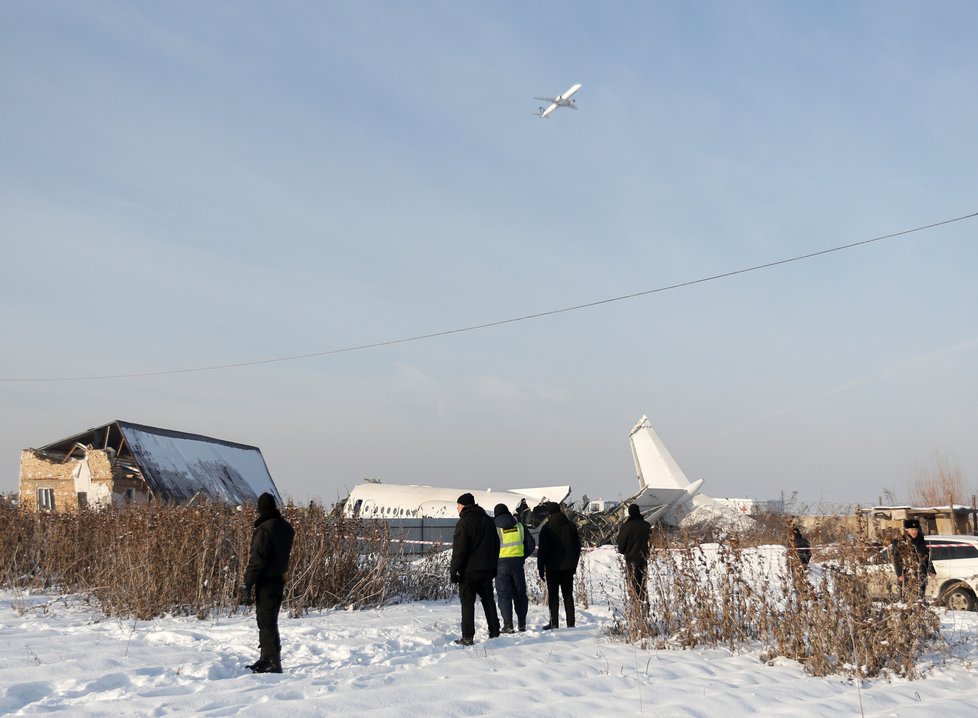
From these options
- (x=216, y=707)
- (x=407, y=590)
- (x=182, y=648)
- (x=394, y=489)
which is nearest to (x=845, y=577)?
(x=216, y=707)

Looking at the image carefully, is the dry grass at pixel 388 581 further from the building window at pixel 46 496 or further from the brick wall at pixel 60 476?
the building window at pixel 46 496

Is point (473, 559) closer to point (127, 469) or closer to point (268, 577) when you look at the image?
point (268, 577)

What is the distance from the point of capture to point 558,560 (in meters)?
11.3

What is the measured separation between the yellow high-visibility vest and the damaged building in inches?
728

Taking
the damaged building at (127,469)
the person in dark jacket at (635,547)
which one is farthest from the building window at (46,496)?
the person in dark jacket at (635,547)

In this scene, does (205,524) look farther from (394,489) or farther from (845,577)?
(394,489)

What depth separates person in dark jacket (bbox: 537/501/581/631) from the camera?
445 inches

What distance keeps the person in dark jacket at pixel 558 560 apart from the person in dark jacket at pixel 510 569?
337 mm

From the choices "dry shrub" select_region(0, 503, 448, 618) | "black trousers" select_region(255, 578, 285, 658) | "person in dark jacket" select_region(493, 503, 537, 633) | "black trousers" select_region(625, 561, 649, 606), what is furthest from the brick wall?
"black trousers" select_region(255, 578, 285, 658)

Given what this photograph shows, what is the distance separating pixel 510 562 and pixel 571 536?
34.9 inches

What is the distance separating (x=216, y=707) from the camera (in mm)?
6512

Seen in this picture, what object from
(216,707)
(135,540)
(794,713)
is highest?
(135,540)

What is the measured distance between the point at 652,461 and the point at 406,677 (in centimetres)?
3583

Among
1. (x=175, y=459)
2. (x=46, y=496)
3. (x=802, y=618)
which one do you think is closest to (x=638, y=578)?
(x=802, y=618)
